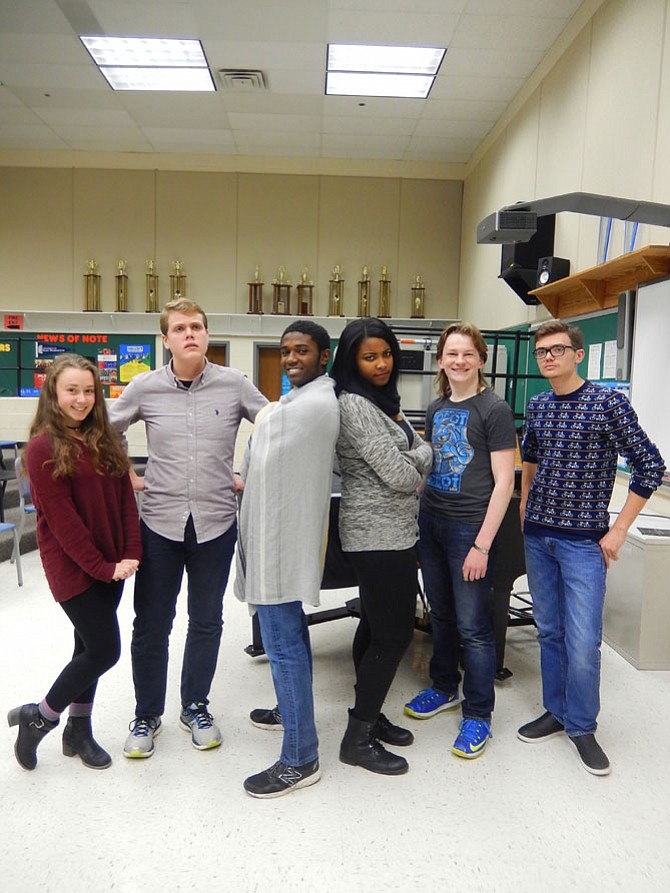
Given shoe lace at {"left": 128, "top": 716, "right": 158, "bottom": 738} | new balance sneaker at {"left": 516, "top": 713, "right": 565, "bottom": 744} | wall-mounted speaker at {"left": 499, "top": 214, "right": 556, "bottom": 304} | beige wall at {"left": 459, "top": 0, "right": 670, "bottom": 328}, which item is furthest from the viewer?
wall-mounted speaker at {"left": 499, "top": 214, "right": 556, "bottom": 304}

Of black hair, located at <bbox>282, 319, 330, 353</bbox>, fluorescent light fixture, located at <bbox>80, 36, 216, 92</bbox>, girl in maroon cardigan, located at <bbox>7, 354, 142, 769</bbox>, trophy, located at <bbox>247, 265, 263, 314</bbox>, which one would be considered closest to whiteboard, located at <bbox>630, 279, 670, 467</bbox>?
black hair, located at <bbox>282, 319, 330, 353</bbox>

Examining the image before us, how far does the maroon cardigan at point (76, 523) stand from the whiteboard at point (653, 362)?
258 cm

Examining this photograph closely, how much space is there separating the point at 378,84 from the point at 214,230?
2.85 metres

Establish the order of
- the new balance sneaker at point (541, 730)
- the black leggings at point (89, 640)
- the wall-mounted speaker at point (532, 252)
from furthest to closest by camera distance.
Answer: the wall-mounted speaker at point (532, 252)
the new balance sneaker at point (541, 730)
the black leggings at point (89, 640)

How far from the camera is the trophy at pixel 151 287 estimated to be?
764 centimetres

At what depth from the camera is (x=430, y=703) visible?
7.95 ft

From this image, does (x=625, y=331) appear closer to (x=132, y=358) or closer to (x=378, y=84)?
(x=378, y=84)

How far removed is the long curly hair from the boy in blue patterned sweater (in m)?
1.40

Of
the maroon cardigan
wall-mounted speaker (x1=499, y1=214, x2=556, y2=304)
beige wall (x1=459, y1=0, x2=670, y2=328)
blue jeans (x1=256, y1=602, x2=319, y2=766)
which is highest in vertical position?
beige wall (x1=459, y1=0, x2=670, y2=328)

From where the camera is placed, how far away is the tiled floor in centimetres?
159

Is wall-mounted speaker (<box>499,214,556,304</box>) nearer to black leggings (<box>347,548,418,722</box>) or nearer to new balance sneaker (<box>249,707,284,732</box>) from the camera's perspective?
black leggings (<box>347,548,418,722</box>)

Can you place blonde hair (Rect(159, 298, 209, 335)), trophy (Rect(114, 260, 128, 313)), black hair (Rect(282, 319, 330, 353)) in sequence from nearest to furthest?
black hair (Rect(282, 319, 330, 353)) → blonde hair (Rect(159, 298, 209, 335)) → trophy (Rect(114, 260, 128, 313))

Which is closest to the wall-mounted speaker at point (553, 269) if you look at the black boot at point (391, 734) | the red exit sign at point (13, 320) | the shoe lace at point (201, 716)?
the black boot at point (391, 734)

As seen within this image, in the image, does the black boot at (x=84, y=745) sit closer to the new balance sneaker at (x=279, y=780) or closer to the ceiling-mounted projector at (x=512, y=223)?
the new balance sneaker at (x=279, y=780)
